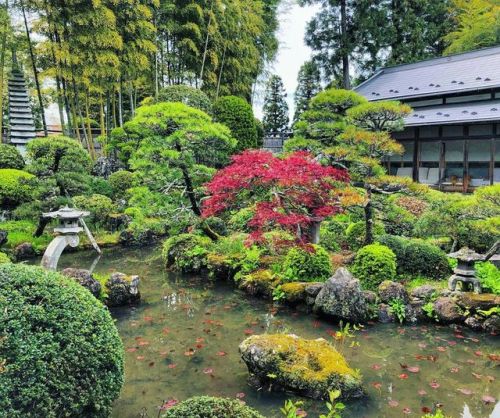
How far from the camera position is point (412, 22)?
2270 cm

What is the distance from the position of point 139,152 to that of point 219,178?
2281 mm

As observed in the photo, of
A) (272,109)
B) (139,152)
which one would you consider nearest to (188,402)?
(139,152)

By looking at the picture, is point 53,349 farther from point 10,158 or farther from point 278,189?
point 10,158

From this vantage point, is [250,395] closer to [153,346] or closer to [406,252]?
[153,346]

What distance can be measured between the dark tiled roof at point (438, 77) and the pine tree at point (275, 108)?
976 centimetres

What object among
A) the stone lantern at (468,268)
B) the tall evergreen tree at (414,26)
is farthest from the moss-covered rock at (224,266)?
the tall evergreen tree at (414,26)

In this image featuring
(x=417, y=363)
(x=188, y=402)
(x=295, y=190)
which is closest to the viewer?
(x=188, y=402)

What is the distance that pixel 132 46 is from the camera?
15703mm

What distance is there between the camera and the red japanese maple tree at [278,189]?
23.2 ft

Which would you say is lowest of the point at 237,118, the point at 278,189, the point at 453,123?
the point at 278,189

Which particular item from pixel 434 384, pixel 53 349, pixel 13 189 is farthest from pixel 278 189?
pixel 13 189

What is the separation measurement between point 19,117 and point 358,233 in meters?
13.7

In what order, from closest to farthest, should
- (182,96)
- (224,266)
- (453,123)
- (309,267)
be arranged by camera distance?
(309,267) → (224,266) → (453,123) → (182,96)

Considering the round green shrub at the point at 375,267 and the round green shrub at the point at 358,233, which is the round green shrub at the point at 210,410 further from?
the round green shrub at the point at 358,233
